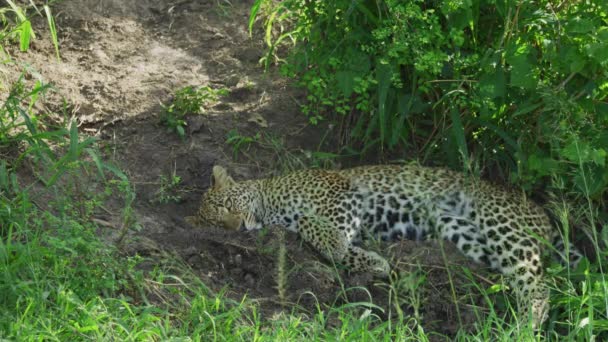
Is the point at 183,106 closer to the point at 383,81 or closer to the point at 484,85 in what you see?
the point at 383,81

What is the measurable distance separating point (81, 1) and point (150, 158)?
8.40ft

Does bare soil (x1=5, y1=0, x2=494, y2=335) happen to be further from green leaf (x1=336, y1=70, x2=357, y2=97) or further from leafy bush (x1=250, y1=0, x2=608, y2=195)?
green leaf (x1=336, y1=70, x2=357, y2=97)

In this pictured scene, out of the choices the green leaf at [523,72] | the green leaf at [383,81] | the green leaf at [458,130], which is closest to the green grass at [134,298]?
the green leaf at [523,72]

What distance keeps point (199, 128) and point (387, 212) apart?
220cm

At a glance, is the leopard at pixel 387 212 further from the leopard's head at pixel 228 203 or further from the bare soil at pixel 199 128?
the bare soil at pixel 199 128

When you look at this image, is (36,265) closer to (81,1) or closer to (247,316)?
(247,316)

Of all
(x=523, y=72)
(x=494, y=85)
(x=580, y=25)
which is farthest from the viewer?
(x=494, y=85)

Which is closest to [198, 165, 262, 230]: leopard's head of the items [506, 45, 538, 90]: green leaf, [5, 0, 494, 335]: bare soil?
[5, 0, 494, 335]: bare soil

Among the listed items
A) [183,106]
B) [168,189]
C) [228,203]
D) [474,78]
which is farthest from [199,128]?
[474,78]

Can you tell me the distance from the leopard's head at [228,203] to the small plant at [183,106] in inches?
31.8

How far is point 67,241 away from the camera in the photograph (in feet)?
20.0

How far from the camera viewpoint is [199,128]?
923 cm

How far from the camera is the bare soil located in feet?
23.6

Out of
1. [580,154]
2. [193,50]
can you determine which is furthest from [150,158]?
[580,154]
